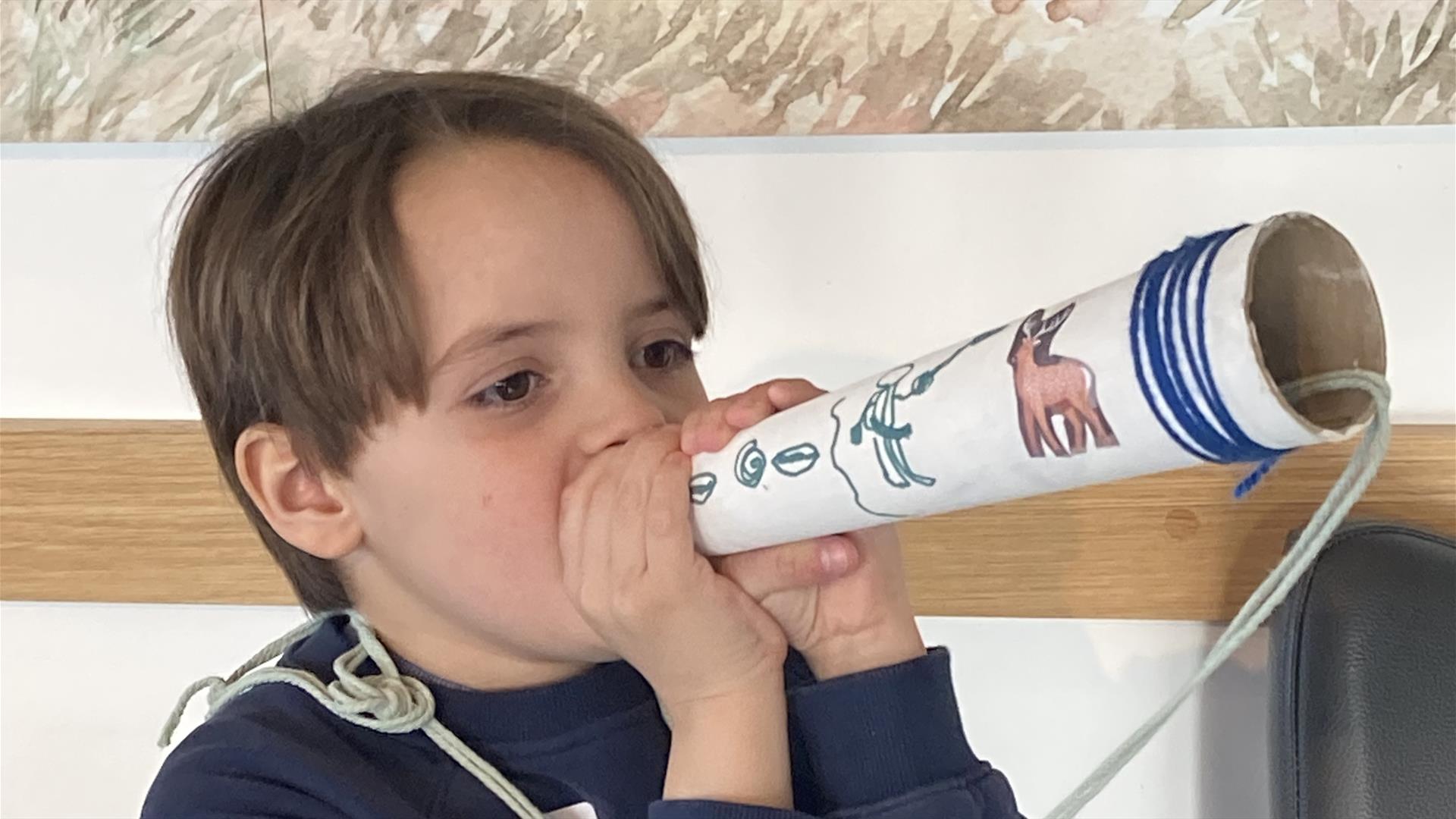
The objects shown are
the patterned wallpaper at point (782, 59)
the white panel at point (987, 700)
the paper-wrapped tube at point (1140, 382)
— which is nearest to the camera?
the paper-wrapped tube at point (1140, 382)

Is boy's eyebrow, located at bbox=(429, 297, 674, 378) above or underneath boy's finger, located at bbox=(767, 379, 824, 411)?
underneath

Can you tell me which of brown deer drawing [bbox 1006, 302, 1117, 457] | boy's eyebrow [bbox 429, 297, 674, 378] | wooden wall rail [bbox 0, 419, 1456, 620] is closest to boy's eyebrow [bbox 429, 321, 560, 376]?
boy's eyebrow [bbox 429, 297, 674, 378]

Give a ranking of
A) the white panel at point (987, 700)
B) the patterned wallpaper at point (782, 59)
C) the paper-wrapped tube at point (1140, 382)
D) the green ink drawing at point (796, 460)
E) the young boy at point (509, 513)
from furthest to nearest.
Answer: the white panel at point (987, 700) → the patterned wallpaper at point (782, 59) → the young boy at point (509, 513) → the green ink drawing at point (796, 460) → the paper-wrapped tube at point (1140, 382)

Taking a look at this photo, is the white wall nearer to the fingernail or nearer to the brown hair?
the brown hair

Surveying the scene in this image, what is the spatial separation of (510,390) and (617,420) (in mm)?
57

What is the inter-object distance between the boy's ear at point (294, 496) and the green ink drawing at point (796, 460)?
0.88 ft

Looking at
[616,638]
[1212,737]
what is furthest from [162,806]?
[1212,737]

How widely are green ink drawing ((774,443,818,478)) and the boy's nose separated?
11cm

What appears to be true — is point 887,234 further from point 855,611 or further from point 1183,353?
point 1183,353

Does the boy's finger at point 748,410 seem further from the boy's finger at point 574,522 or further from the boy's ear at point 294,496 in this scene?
the boy's ear at point 294,496

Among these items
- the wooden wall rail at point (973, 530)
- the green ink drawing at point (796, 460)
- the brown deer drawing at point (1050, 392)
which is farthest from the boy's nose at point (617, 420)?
the wooden wall rail at point (973, 530)

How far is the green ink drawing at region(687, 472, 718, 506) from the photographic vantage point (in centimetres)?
50

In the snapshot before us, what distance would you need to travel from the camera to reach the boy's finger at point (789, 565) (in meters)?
0.53

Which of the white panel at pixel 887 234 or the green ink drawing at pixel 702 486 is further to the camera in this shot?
the white panel at pixel 887 234
